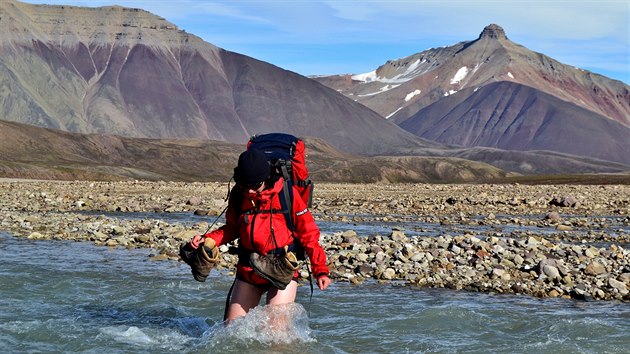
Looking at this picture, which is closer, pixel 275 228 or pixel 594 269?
pixel 275 228

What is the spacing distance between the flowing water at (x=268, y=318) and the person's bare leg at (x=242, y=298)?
154 mm

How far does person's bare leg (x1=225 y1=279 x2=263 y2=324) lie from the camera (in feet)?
34.2

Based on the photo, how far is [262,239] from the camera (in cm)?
1010

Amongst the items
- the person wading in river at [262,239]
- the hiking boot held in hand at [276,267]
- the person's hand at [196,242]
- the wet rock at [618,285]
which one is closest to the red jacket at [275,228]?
the person wading in river at [262,239]

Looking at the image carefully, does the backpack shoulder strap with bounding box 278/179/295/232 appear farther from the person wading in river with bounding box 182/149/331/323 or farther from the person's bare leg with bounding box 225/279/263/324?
the person's bare leg with bounding box 225/279/263/324

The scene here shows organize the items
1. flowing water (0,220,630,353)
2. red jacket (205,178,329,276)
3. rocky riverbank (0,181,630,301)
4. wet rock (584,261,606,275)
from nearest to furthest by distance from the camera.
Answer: red jacket (205,178,329,276), flowing water (0,220,630,353), rocky riverbank (0,181,630,301), wet rock (584,261,606,275)

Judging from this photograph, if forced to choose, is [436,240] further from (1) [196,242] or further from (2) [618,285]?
(1) [196,242]

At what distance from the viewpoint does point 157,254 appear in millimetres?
20188

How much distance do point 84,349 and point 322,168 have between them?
156 m

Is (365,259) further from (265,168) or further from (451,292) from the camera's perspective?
(265,168)

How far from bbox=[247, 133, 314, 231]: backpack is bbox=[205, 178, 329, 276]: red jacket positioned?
0.07 m

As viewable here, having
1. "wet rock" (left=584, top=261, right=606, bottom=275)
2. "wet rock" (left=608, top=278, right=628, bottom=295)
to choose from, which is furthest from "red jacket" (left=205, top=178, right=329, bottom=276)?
"wet rock" (left=584, top=261, right=606, bottom=275)

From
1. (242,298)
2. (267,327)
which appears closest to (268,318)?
(267,327)

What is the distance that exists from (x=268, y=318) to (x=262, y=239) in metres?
1.03
